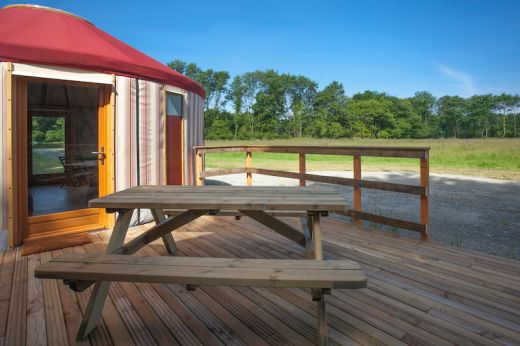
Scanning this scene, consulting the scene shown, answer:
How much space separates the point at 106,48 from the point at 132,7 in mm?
39649

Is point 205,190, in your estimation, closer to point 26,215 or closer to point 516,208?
point 26,215

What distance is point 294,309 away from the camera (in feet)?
6.13

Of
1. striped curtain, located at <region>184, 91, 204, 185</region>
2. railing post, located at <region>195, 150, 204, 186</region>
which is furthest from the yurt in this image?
railing post, located at <region>195, 150, 204, 186</region>

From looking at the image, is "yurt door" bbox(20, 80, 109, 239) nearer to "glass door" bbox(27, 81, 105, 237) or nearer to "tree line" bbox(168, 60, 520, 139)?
"glass door" bbox(27, 81, 105, 237)

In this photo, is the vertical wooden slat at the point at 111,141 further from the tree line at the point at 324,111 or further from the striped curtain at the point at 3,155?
the tree line at the point at 324,111

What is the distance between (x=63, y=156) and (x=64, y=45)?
1.46 metres

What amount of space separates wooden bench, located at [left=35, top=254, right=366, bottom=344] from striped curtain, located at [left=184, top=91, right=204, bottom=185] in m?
3.36

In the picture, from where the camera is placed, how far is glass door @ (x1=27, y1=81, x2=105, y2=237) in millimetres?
3555

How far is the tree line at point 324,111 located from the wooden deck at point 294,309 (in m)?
46.8

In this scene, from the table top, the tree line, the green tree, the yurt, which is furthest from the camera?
the green tree

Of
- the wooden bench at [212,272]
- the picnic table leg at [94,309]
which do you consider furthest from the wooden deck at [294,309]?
the wooden bench at [212,272]

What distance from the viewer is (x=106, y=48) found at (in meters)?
3.79

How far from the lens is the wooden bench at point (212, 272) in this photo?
4.13ft

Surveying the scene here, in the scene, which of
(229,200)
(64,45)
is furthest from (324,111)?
(229,200)
